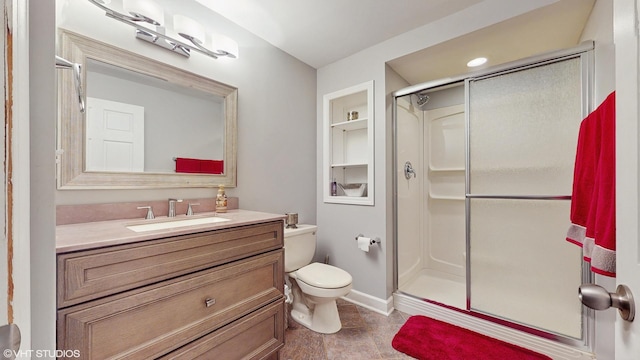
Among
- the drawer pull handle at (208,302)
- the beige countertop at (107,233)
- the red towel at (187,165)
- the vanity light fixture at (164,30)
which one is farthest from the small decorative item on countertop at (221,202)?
the vanity light fixture at (164,30)

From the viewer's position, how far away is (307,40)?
207 centimetres

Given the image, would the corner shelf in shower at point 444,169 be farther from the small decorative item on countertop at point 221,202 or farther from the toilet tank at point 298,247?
the small decorative item on countertop at point 221,202

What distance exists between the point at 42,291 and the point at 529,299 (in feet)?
8.63

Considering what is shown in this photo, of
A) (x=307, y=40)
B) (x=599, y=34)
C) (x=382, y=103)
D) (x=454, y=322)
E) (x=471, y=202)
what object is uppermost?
(x=307, y=40)

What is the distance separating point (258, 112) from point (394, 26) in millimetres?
1266

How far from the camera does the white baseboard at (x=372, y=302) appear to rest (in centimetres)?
207

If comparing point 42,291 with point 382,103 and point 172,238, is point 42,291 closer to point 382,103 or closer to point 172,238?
point 172,238

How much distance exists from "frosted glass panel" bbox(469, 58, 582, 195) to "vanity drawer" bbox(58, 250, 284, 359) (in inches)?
69.0

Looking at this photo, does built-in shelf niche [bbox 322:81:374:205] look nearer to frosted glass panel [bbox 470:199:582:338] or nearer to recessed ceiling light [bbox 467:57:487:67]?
recessed ceiling light [bbox 467:57:487:67]

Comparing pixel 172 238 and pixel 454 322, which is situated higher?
pixel 172 238

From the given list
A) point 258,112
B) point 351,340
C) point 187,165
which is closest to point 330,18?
point 258,112

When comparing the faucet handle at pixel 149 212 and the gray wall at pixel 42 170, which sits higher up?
the gray wall at pixel 42 170

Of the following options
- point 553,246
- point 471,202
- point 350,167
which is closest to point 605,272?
point 471,202

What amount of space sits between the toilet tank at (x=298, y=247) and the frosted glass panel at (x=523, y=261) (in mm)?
1287
